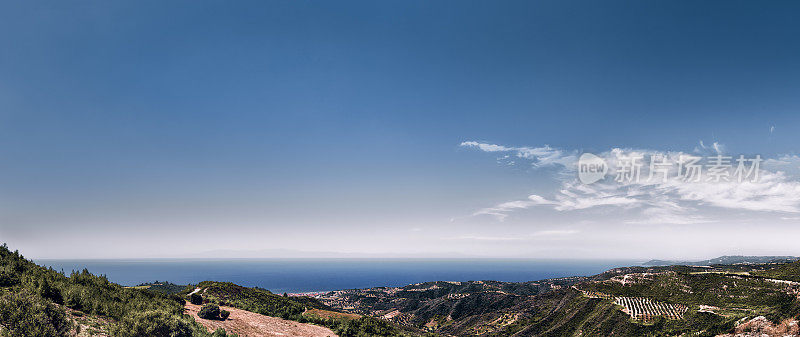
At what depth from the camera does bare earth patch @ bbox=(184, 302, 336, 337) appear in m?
25.4

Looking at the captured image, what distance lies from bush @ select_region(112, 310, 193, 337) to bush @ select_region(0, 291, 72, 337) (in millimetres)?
2089

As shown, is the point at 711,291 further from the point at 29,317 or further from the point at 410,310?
the point at 29,317

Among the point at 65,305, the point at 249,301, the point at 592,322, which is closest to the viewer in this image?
the point at 65,305

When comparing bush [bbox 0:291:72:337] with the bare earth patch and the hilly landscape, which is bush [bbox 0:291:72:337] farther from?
the bare earth patch

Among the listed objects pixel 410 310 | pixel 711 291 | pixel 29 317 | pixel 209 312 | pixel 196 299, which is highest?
pixel 29 317

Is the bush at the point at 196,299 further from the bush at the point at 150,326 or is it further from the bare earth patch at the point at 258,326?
the bush at the point at 150,326

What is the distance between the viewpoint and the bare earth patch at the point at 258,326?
25391 millimetres

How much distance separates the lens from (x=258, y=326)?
2781 cm

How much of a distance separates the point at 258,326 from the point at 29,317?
1740 centimetres

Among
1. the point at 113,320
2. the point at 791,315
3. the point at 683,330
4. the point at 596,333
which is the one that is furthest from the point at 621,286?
the point at 113,320

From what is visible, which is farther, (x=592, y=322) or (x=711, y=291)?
(x=711, y=291)

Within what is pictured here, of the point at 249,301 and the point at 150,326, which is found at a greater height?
the point at 150,326

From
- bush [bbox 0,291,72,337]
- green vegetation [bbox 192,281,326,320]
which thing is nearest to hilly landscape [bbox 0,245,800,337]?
bush [bbox 0,291,72,337]

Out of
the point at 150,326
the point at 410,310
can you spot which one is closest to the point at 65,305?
the point at 150,326
